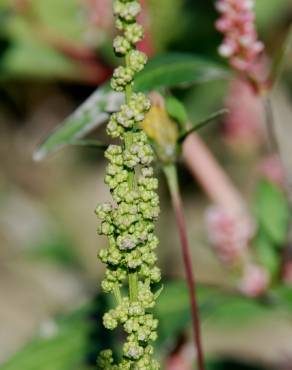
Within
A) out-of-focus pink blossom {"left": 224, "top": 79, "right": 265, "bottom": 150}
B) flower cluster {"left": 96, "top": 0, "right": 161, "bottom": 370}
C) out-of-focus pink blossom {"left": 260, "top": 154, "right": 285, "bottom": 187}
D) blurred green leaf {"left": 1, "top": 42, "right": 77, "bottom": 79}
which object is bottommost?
flower cluster {"left": 96, "top": 0, "right": 161, "bottom": 370}

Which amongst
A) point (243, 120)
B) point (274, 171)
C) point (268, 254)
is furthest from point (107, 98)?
point (243, 120)

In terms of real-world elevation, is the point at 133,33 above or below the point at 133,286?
above

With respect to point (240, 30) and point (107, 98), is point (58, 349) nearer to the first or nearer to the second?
point (107, 98)

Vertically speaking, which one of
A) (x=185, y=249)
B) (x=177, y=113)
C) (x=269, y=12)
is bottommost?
(x=185, y=249)

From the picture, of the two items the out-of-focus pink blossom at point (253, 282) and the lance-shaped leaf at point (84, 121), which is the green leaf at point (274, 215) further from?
the lance-shaped leaf at point (84, 121)

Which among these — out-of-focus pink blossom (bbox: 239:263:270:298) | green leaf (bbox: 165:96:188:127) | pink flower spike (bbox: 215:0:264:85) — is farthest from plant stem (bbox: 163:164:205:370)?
out-of-focus pink blossom (bbox: 239:263:270:298)

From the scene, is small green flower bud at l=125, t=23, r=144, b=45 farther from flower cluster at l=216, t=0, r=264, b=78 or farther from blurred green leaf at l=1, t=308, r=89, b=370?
blurred green leaf at l=1, t=308, r=89, b=370

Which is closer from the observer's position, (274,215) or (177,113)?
(177,113)
